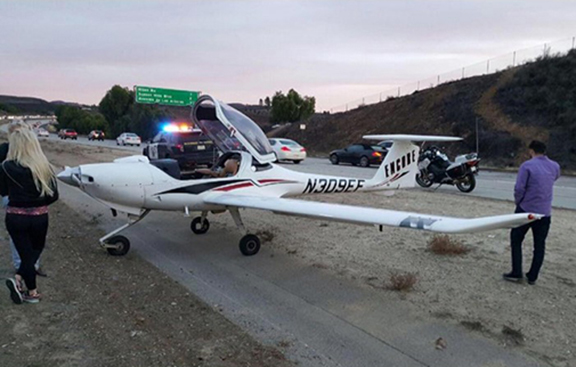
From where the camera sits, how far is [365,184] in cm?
859

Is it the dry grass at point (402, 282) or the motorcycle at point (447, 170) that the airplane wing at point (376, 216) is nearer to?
the dry grass at point (402, 282)

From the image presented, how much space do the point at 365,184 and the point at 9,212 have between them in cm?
615

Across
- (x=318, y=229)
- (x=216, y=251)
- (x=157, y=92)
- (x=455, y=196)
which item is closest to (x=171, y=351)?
(x=216, y=251)

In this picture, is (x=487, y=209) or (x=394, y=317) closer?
(x=394, y=317)

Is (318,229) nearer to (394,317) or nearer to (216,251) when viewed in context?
(216,251)

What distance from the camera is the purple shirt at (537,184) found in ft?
16.9

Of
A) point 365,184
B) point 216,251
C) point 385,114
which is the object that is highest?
point 385,114

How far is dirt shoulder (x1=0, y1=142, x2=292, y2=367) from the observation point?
11.9ft

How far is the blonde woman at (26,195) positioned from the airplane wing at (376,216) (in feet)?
8.60

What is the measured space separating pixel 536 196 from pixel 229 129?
15.3 ft

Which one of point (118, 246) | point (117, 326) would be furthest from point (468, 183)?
point (117, 326)

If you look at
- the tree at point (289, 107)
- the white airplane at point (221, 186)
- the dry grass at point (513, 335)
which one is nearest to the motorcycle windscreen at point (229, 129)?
the white airplane at point (221, 186)

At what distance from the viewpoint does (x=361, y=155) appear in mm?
26922

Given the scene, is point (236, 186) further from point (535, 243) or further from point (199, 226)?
point (535, 243)
